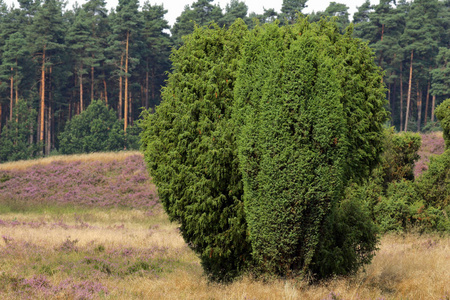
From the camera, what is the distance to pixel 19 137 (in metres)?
49.5

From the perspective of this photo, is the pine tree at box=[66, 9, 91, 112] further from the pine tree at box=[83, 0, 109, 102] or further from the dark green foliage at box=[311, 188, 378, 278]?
the dark green foliage at box=[311, 188, 378, 278]

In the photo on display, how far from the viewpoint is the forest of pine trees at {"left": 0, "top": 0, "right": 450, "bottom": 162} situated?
180 feet

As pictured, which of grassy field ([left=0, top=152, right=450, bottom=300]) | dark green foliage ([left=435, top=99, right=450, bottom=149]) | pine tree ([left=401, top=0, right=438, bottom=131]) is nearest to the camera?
grassy field ([left=0, top=152, right=450, bottom=300])

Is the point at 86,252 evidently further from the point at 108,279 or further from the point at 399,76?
the point at 399,76

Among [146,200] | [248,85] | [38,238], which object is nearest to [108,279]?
[248,85]

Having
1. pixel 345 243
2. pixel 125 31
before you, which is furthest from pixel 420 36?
pixel 345 243

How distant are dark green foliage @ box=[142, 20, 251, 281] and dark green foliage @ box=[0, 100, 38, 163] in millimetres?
43595

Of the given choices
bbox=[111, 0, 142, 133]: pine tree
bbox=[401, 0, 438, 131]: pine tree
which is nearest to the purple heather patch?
bbox=[111, 0, 142, 133]: pine tree

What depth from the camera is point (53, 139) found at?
63.7 metres

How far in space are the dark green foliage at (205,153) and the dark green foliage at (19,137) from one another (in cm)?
4359

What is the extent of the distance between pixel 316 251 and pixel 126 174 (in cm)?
2624

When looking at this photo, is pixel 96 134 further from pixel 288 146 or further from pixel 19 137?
pixel 288 146

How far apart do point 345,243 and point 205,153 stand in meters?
3.39

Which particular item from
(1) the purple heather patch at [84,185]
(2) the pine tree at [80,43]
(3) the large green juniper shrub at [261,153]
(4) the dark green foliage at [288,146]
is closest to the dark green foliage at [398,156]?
(3) the large green juniper shrub at [261,153]
